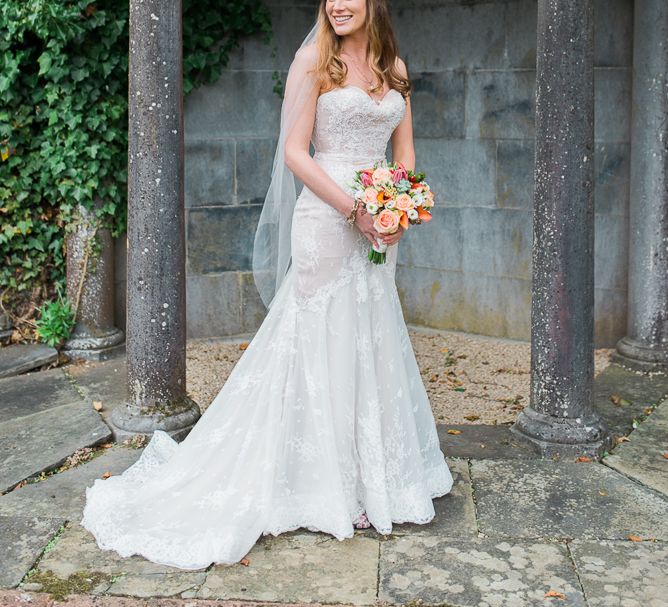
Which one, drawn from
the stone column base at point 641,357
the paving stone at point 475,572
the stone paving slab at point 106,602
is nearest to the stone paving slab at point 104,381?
the stone paving slab at point 106,602

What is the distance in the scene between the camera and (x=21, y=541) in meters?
4.19

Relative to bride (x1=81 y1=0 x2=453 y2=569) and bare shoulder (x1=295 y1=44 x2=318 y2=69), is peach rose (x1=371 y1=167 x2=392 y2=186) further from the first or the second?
bare shoulder (x1=295 y1=44 x2=318 y2=69)

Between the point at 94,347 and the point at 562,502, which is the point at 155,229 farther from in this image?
the point at 562,502

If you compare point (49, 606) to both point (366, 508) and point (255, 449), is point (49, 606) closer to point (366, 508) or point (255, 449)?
point (255, 449)

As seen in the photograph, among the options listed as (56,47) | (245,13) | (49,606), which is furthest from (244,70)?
(49,606)

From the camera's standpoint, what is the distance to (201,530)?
4098 millimetres

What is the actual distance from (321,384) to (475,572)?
0.99 metres

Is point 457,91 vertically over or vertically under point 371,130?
over

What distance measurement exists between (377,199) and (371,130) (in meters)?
0.39

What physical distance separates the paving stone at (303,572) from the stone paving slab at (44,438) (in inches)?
54.5

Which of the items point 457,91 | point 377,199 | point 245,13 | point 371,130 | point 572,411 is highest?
point 245,13

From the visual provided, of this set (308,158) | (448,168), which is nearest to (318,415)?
(308,158)

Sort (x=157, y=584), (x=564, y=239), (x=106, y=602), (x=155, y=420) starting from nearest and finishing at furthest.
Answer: (x=106, y=602) < (x=157, y=584) < (x=564, y=239) < (x=155, y=420)

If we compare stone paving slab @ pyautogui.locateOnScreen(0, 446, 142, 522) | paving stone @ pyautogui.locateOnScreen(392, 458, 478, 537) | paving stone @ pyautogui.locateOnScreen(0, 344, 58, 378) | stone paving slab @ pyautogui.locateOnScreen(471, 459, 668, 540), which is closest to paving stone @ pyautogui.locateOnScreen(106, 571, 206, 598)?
stone paving slab @ pyautogui.locateOnScreen(0, 446, 142, 522)
